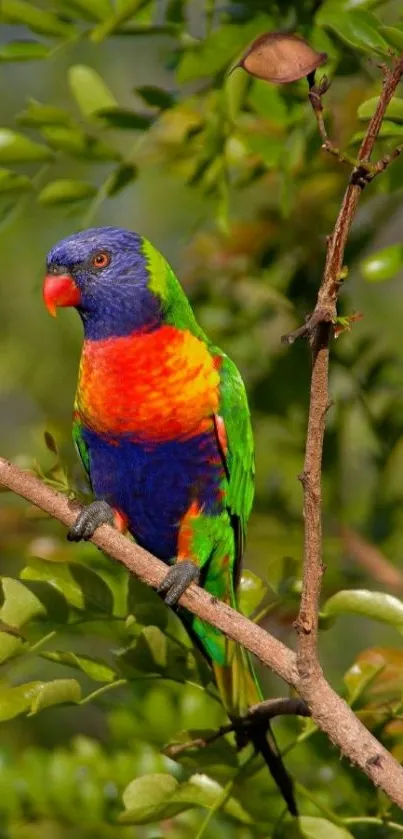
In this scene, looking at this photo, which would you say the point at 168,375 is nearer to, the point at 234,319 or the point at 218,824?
the point at 234,319

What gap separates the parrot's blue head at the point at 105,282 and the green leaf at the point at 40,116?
273 millimetres

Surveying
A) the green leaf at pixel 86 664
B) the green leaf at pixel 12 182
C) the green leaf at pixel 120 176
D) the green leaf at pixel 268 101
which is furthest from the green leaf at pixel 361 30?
the green leaf at pixel 86 664

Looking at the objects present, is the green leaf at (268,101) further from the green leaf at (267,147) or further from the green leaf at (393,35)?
the green leaf at (393,35)

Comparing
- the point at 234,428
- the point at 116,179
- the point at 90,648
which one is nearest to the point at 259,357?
the point at 234,428

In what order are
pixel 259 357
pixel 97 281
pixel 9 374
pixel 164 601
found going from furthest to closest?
pixel 9 374 < pixel 259 357 < pixel 97 281 < pixel 164 601

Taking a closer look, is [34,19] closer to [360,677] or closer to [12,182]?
[12,182]

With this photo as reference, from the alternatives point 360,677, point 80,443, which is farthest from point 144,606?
point 80,443

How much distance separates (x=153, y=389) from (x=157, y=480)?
0.21m

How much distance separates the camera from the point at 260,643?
1317 mm

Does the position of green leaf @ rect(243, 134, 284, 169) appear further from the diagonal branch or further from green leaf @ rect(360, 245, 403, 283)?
the diagonal branch

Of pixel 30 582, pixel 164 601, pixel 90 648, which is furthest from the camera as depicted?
pixel 90 648

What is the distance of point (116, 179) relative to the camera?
188cm

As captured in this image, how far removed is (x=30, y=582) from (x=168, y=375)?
60 cm

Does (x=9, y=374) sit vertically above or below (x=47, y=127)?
below
